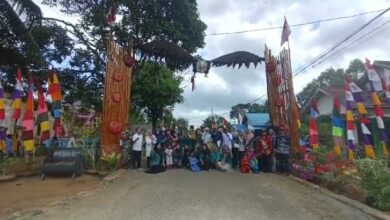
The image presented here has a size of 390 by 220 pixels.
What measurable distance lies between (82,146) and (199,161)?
4.27 m

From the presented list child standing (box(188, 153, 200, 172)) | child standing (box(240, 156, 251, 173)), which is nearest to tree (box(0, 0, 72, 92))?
child standing (box(188, 153, 200, 172))

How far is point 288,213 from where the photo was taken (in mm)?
9719

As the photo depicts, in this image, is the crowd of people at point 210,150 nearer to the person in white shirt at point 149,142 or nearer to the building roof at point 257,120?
the person in white shirt at point 149,142

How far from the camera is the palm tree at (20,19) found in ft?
50.5

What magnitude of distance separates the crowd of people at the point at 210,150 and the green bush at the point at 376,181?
5.39 metres

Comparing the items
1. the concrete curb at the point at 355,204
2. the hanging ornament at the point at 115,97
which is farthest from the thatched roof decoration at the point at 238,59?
the concrete curb at the point at 355,204

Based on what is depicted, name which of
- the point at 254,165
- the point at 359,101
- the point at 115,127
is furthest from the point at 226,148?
the point at 359,101

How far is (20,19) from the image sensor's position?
15.6 m

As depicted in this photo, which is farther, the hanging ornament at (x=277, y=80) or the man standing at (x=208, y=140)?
the hanging ornament at (x=277, y=80)

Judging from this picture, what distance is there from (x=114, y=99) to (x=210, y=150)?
3968 millimetres

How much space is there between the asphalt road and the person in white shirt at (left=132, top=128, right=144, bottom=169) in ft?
7.86

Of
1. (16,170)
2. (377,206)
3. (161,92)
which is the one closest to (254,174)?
(377,206)

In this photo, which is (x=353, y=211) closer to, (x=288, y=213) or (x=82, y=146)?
(x=288, y=213)

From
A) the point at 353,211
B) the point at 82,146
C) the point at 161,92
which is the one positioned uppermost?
the point at 161,92
